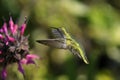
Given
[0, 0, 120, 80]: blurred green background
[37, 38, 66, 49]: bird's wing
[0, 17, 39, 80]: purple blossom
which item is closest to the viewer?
[37, 38, 66, 49]: bird's wing

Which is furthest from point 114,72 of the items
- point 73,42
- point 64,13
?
point 73,42

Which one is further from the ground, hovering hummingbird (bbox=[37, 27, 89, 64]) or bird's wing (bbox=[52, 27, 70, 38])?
bird's wing (bbox=[52, 27, 70, 38])

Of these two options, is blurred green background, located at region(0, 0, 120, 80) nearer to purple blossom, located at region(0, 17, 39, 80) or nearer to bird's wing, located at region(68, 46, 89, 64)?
purple blossom, located at region(0, 17, 39, 80)

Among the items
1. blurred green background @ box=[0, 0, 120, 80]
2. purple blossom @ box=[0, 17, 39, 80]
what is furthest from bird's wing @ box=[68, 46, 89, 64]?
blurred green background @ box=[0, 0, 120, 80]

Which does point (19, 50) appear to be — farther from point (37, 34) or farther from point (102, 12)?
Answer: point (102, 12)

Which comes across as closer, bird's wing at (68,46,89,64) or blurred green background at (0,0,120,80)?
bird's wing at (68,46,89,64)

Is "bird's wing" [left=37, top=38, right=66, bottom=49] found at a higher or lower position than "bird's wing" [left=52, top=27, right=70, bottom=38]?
lower

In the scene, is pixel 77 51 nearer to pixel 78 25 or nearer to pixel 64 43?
pixel 64 43

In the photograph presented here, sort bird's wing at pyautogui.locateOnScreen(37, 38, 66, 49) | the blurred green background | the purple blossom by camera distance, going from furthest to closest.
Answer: the blurred green background < the purple blossom < bird's wing at pyautogui.locateOnScreen(37, 38, 66, 49)

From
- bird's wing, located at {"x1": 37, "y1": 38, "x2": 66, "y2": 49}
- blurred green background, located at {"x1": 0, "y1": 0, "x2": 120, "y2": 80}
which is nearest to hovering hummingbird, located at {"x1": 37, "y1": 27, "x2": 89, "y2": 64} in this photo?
bird's wing, located at {"x1": 37, "y1": 38, "x2": 66, "y2": 49}
